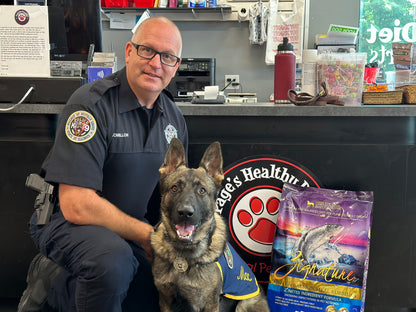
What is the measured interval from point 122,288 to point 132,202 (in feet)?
1.20

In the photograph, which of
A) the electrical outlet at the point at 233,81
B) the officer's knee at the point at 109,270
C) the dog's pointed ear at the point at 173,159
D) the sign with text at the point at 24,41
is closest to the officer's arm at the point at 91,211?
the officer's knee at the point at 109,270

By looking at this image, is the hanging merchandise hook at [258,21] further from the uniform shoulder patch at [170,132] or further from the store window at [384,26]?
the uniform shoulder patch at [170,132]

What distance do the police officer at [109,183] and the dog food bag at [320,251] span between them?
0.55m

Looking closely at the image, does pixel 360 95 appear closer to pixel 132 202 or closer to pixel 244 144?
pixel 244 144

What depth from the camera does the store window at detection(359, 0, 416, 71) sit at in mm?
4547

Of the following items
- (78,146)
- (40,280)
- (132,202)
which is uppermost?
(78,146)

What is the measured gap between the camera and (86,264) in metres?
1.38

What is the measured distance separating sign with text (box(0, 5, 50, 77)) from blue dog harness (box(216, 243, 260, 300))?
114cm

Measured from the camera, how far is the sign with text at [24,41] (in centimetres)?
183

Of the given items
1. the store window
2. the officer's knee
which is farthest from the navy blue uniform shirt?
the store window

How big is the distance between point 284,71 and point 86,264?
1.22 m

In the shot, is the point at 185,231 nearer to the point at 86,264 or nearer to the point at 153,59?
the point at 86,264

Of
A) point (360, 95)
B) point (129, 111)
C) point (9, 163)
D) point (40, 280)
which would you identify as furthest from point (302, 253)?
point (9, 163)

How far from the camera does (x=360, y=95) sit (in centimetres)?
183
